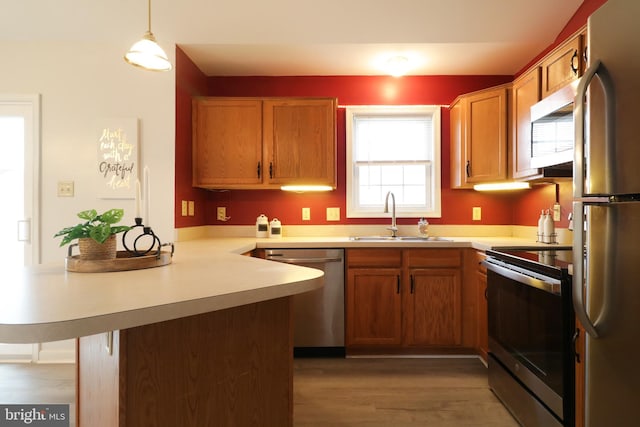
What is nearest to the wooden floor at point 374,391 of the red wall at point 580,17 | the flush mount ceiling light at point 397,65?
the flush mount ceiling light at point 397,65

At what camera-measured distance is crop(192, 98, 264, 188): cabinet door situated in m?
3.05

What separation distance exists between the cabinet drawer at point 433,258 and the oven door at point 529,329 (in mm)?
527

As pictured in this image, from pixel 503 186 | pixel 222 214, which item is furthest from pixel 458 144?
pixel 222 214

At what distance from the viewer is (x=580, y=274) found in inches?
46.9

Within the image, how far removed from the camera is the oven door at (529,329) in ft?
5.15

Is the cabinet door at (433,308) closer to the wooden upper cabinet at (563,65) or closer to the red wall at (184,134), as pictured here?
the wooden upper cabinet at (563,65)

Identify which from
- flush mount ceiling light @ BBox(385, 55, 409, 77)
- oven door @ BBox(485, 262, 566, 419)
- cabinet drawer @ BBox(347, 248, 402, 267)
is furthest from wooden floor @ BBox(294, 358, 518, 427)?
flush mount ceiling light @ BBox(385, 55, 409, 77)

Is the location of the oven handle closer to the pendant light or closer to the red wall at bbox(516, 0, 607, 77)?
the red wall at bbox(516, 0, 607, 77)

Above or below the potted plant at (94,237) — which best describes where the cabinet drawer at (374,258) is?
below

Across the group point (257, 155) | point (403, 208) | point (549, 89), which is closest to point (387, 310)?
point (403, 208)

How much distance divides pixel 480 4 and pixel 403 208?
1747mm

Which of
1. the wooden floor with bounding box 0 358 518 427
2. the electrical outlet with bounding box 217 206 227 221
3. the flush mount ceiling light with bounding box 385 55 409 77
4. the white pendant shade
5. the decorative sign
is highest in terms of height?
the flush mount ceiling light with bounding box 385 55 409 77

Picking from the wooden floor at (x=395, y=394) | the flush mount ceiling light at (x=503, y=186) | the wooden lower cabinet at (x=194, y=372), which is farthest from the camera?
the flush mount ceiling light at (x=503, y=186)

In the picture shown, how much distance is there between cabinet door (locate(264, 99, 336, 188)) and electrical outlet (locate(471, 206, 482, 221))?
144 cm
